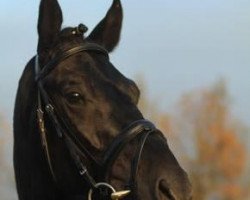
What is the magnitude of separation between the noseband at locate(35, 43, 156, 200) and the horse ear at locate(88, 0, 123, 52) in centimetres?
38

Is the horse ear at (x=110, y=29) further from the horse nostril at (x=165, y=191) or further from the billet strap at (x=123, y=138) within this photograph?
the horse nostril at (x=165, y=191)

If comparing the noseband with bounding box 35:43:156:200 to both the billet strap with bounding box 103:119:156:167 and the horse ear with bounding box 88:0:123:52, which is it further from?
the horse ear with bounding box 88:0:123:52

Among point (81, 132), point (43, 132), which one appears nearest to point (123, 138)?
point (81, 132)

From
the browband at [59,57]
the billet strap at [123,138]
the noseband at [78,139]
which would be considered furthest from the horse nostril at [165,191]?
the browband at [59,57]

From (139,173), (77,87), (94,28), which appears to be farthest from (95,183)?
(94,28)

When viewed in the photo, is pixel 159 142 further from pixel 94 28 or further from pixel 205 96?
pixel 205 96

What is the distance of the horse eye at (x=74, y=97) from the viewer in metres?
4.82

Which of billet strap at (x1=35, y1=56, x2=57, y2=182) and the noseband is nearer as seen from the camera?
the noseband

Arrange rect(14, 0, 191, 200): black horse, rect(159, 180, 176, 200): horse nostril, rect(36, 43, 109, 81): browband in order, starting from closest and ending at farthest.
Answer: rect(159, 180, 176, 200): horse nostril → rect(14, 0, 191, 200): black horse → rect(36, 43, 109, 81): browband

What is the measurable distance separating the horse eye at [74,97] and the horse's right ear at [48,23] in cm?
63

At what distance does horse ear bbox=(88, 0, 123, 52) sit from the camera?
570 cm

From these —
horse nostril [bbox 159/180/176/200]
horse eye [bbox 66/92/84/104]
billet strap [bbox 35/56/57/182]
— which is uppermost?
horse eye [bbox 66/92/84/104]

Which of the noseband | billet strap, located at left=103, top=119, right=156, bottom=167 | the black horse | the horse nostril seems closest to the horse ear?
the black horse

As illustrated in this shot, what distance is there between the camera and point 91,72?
4973 millimetres
